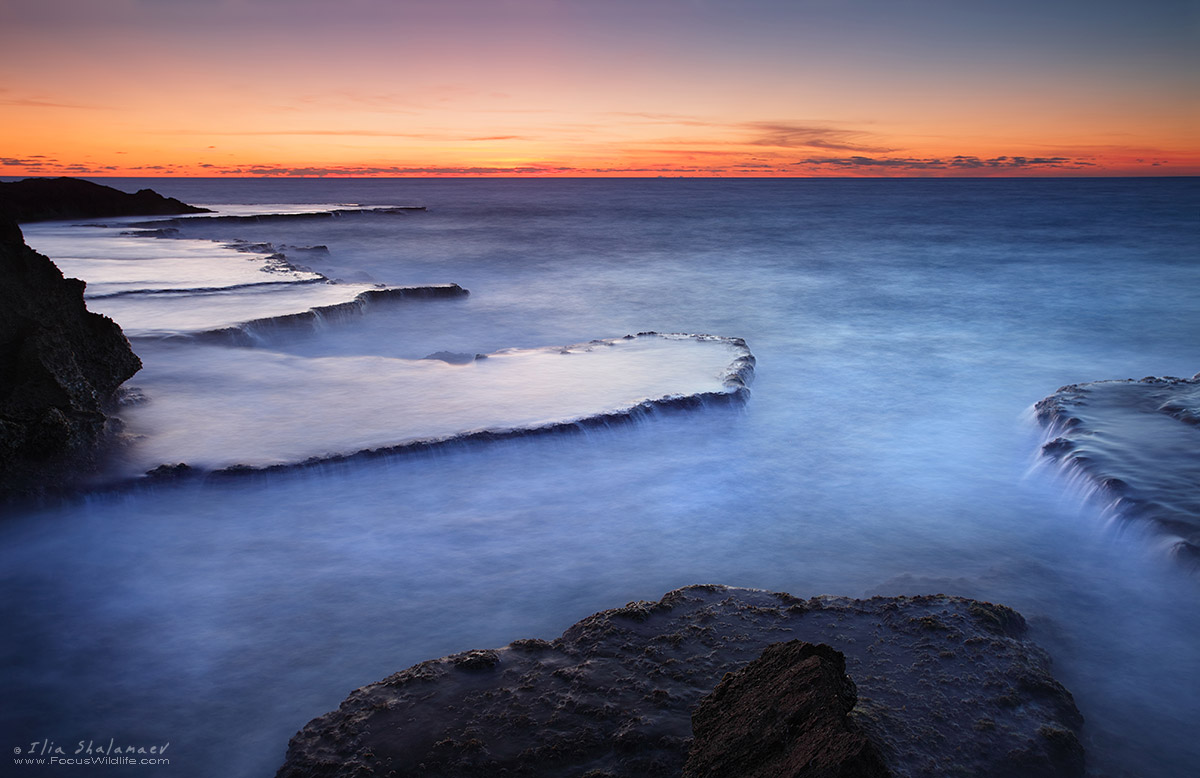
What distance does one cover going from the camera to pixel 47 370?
5.50 meters

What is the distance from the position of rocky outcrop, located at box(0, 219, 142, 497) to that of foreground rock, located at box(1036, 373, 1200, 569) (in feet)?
23.1

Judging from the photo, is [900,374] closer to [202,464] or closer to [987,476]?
[987,476]

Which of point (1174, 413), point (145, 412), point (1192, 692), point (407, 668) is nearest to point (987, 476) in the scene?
point (1174, 413)

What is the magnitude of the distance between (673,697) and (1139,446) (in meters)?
4.80

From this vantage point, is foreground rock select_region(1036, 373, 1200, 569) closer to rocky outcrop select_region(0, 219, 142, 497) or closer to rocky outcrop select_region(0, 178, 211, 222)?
rocky outcrop select_region(0, 219, 142, 497)

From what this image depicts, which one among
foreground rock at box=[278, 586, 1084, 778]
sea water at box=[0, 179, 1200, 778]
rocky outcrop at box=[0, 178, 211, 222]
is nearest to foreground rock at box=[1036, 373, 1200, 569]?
sea water at box=[0, 179, 1200, 778]

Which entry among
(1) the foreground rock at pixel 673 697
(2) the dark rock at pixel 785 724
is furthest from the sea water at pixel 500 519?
(2) the dark rock at pixel 785 724

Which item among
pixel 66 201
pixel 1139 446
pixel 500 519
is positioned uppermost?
pixel 66 201

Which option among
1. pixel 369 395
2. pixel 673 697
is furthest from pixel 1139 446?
pixel 369 395

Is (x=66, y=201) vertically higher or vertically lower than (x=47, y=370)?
higher

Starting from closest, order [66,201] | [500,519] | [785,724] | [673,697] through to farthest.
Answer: [785,724], [673,697], [500,519], [66,201]

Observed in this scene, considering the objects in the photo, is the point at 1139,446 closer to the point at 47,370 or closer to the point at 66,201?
the point at 47,370

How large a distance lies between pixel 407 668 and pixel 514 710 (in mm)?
731

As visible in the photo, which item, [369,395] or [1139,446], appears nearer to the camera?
[1139,446]
